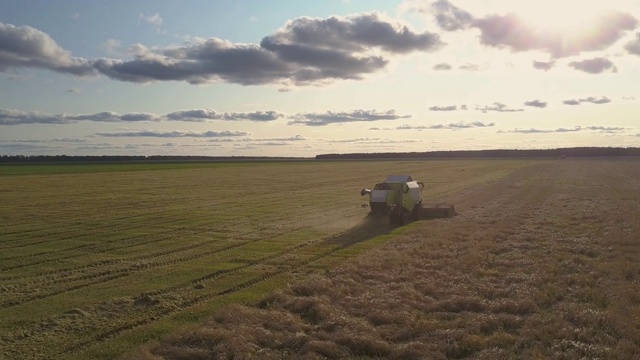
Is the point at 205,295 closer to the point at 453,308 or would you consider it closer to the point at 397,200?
the point at 453,308

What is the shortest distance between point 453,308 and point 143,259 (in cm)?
987

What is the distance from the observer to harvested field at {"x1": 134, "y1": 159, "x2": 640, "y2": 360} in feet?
31.8

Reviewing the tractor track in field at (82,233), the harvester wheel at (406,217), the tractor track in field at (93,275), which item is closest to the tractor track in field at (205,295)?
the tractor track in field at (93,275)

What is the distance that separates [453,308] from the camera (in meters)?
12.0

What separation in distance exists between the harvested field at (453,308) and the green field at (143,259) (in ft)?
3.54

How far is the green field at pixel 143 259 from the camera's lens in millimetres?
11188

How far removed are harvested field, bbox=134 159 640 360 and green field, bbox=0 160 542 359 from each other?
3.54ft

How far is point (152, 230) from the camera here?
23.8 metres

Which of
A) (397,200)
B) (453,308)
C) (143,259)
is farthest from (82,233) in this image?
(453,308)

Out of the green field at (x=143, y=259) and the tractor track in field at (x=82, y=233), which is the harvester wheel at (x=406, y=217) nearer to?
the green field at (x=143, y=259)

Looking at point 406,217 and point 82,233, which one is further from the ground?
point 406,217

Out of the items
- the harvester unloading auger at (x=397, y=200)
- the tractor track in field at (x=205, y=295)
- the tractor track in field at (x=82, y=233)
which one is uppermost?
the harvester unloading auger at (x=397, y=200)

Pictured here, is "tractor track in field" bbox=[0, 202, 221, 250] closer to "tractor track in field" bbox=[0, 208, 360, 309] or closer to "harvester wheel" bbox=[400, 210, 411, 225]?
"tractor track in field" bbox=[0, 208, 360, 309]

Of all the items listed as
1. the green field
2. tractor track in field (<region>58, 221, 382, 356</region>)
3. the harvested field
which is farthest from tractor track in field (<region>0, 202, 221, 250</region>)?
the harvested field
